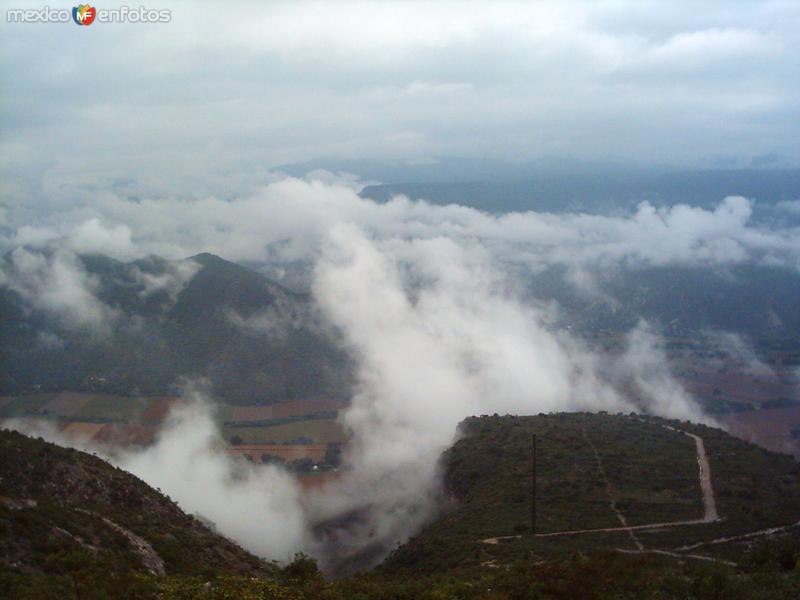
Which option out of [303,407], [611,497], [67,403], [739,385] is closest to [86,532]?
[611,497]

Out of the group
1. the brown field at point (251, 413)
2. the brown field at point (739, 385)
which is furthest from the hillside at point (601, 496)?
the brown field at point (739, 385)

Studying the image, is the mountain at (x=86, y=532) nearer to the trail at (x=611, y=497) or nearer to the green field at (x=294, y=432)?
the trail at (x=611, y=497)

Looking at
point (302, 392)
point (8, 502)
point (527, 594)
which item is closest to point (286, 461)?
point (302, 392)

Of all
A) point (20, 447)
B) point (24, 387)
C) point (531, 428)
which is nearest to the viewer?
point (20, 447)

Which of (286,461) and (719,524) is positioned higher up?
(286,461)

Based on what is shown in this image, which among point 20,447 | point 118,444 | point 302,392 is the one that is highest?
point 302,392

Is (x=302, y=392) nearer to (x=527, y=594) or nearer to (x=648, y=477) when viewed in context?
(x=648, y=477)

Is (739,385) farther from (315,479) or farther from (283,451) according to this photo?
(315,479)

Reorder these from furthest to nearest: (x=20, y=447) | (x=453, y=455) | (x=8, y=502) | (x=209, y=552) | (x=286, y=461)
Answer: (x=286, y=461) < (x=453, y=455) < (x=20, y=447) < (x=209, y=552) < (x=8, y=502)
